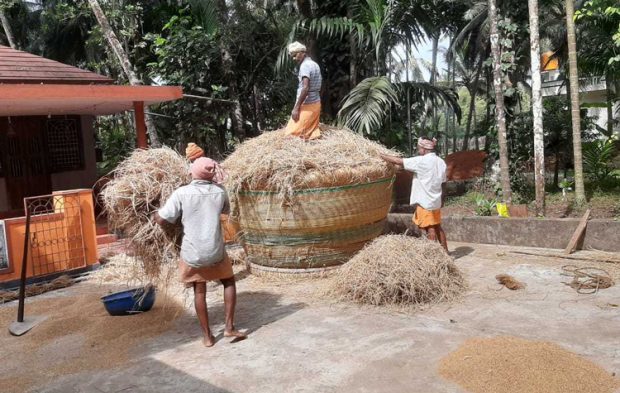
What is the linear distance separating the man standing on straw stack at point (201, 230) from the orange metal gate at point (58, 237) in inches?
124

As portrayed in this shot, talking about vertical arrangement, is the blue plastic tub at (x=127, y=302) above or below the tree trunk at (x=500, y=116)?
below

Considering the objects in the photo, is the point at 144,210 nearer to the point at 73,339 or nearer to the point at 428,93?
the point at 73,339

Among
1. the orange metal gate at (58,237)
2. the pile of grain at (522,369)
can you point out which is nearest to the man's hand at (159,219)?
the pile of grain at (522,369)

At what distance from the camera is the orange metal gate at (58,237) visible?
21.8 feet

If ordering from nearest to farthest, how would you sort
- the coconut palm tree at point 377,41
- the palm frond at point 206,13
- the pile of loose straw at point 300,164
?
the pile of loose straw at point 300,164, the coconut palm tree at point 377,41, the palm frond at point 206,13

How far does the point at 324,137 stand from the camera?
647 centimetres

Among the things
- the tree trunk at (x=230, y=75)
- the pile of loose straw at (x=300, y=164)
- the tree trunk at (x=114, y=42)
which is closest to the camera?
the pile of loose straw at (x=300, y=164)

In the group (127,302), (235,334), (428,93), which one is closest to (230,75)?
(428,93)

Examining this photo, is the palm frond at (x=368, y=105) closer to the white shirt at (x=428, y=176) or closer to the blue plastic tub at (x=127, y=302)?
the white shirt at (x=428, y=176)

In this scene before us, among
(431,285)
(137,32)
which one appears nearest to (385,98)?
(431,285)

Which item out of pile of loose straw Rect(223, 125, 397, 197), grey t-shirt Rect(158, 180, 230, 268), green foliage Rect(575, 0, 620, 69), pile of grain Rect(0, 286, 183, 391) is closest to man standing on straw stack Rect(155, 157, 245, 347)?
grey t-shirt Rect(158, 180, 230, 268)

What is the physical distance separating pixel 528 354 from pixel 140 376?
8.57 feet

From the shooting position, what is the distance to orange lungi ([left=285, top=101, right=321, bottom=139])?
6336mm

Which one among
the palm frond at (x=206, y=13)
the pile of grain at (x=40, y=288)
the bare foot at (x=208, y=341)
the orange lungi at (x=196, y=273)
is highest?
the palm frond at (x=206, y=13)
